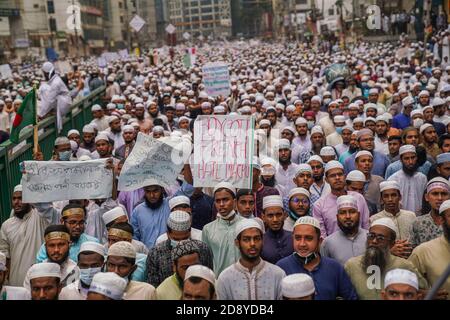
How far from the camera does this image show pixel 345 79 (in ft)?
52.6

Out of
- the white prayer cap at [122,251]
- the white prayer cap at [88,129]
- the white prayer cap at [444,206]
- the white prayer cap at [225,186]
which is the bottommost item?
the white prayer cap at [122,251]

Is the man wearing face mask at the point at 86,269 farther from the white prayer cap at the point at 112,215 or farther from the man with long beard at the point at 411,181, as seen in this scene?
the man with long beard at the point at 411,181

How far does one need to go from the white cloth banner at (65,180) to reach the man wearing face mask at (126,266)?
1.88m

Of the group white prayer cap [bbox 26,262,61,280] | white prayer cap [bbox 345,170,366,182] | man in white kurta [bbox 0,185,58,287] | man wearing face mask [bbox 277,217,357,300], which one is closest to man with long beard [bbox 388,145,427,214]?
white prayer cap [bbox 345,170,366,182]

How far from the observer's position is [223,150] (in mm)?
7094

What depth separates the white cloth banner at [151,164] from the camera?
719 centimetres

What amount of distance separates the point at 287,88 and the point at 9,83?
11.9 m

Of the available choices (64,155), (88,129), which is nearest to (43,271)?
(64,155)

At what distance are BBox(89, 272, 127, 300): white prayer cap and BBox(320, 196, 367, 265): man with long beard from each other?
1.80m

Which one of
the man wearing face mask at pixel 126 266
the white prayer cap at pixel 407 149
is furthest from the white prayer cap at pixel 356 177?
the man wearing face mask at pixel 126 266

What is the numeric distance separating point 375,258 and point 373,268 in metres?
0.07

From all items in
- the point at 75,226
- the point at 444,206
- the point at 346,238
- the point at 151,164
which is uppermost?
the point at 151,164

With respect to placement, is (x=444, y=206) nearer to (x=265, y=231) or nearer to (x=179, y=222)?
(x=265, y=231)
